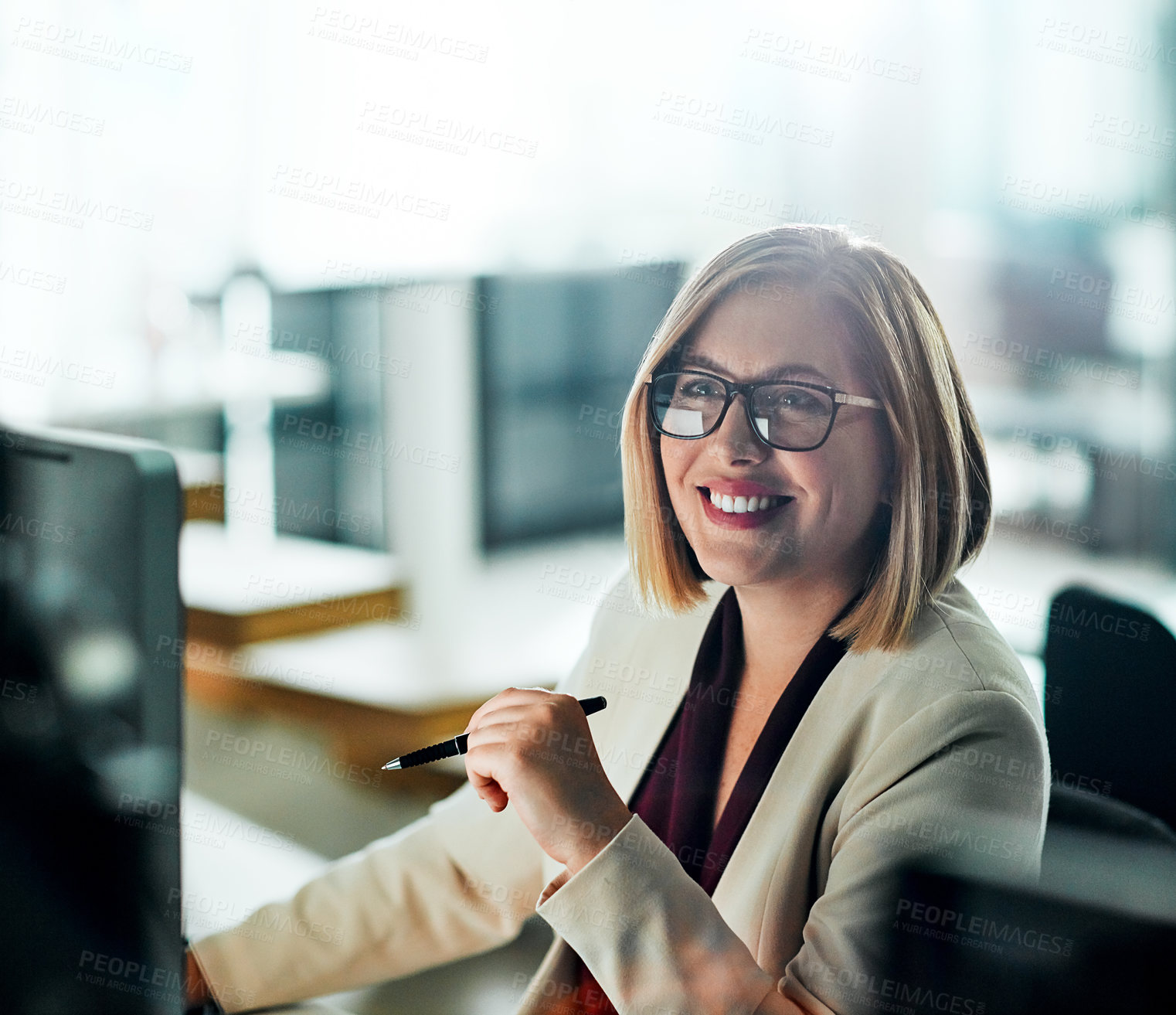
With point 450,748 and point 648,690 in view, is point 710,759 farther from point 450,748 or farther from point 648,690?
point 450,748

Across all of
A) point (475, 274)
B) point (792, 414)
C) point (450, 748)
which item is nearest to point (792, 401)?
point (792, 414)

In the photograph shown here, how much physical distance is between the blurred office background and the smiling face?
14 cm

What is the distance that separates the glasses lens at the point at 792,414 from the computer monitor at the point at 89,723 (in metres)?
0.51

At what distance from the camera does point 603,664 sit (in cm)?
108

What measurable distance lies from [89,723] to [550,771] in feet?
1.51

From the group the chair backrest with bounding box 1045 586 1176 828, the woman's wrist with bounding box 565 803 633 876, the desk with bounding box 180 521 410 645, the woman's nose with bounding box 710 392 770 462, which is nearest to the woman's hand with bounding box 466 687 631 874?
the woman's wrist with bounding box 565 803 633 876

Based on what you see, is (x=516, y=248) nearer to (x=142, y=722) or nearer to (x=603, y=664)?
(x=603, y=664)

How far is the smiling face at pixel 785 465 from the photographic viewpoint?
900 millimetres

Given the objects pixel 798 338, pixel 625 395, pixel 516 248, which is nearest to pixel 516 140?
pixel 516 248

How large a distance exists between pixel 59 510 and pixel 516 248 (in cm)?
68

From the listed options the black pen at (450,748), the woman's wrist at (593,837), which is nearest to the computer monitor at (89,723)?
the black pen at (450,748)

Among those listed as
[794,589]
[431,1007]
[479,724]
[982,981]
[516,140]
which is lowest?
[431,1007]

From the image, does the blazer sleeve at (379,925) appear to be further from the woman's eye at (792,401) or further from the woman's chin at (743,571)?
the woman's eye at (792,401)

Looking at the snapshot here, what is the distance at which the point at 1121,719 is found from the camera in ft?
3.04
